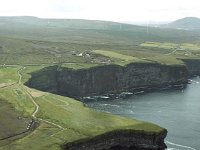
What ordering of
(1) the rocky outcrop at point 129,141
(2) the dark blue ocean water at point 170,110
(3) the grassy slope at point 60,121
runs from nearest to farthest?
(3) the grassy slope at point 60,121 → (1) the rocky outcrop at point 129,141 → (2) the dark blue ocean water at point 170,110

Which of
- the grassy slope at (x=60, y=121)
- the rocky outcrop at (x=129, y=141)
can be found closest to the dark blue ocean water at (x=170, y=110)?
the rocky outcrop at (x=129, y=141)

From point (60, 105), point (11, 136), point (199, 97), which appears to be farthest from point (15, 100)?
point (199, 97)

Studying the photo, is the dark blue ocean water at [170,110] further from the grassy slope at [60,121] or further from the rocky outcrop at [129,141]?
the grassy slope at [60,121]

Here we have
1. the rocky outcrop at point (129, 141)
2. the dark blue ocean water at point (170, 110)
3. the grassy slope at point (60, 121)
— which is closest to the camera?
the grassy slope at point (60, 121)

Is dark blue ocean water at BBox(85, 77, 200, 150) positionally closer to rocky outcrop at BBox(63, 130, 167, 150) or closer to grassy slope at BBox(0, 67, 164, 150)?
rocky outcrop at BBox(63, 130, 167, 150)

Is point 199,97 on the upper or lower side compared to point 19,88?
lower

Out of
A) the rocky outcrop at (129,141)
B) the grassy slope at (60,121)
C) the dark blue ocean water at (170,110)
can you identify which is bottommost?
the dark blue ocean water at (170,110)

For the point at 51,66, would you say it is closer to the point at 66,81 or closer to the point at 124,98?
the point at 66,81

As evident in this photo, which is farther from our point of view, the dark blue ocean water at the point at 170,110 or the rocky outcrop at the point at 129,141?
the dark blue ocean water at the point at 170,110
